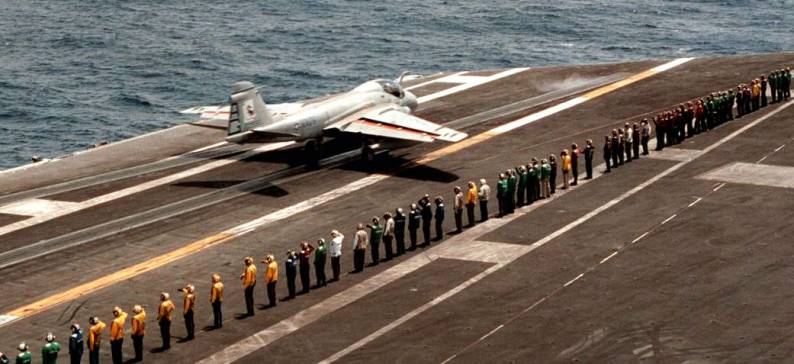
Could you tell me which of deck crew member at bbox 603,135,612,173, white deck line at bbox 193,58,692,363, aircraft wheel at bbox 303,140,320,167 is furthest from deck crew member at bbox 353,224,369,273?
aircraft wheel at bbox 303,140,320,167

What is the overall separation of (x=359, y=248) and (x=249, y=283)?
4616 millimetres

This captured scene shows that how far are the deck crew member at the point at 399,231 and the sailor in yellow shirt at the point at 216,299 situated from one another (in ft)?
23.5

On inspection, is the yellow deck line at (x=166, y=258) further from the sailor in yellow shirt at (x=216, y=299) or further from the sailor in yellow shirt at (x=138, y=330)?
the sailor in yellow shirt at (x=216, y=299)

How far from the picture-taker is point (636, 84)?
66000 millimetres

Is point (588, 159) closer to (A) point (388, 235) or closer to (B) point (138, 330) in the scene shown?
(A) point (388, 235)

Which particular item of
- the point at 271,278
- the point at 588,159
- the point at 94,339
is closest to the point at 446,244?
the point at 271,278

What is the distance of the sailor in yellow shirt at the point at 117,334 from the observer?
2968 centimetres

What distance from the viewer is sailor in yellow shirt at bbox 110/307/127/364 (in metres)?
29.7

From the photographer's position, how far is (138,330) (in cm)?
3016

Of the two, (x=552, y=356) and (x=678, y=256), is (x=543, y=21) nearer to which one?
(x=678, y=256)

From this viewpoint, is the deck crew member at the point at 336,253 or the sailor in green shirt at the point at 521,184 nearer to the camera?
the deck crew member at the point at 336,253

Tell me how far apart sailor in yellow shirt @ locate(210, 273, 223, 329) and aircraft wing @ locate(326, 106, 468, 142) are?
18.6m

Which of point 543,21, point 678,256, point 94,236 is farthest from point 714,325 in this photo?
point 543,21

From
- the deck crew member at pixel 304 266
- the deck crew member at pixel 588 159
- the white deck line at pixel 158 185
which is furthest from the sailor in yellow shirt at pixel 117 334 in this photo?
the deck crew member at pixel 588 159
